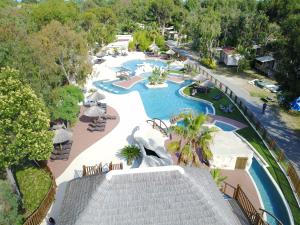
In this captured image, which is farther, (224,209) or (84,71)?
(84,71)

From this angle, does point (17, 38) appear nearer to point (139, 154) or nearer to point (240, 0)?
point (139, 154)

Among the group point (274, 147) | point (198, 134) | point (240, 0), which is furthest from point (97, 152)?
point (240, 0)

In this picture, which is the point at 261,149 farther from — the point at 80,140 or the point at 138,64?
the point at 138,64

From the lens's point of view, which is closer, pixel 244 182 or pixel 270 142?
pixel 244 182

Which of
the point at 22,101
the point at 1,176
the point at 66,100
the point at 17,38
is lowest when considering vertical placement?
the point at 1,176

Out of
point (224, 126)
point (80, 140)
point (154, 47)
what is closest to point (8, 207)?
point (80, 140)

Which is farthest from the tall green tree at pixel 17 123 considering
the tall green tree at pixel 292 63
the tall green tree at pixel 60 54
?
the tall green tree at pixel 292 63
